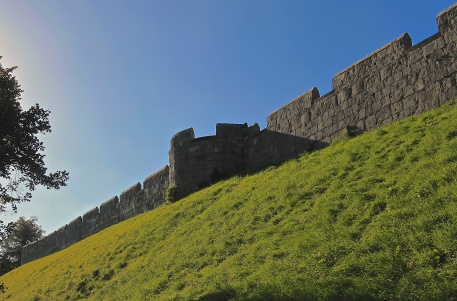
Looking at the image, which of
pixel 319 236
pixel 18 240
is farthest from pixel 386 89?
pixel 18 240

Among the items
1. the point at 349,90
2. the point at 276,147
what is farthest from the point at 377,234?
the point at 276,147

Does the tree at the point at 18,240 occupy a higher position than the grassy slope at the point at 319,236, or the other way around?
the tree at the point at 18,240

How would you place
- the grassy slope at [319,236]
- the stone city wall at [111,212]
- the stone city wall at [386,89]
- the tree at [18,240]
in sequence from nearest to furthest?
the grassy slope at [319,236] → the stone city wall at [386,89] → the stone city wall at [111,212] → the tree at [18,240]

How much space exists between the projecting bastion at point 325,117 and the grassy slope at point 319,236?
0.79 meters

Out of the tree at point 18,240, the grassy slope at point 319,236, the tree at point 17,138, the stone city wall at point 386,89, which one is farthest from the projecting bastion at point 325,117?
the tree at point 18,240

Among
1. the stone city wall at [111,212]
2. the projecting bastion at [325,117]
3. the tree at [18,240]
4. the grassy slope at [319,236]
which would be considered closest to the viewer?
the grassy slope at [319,236]

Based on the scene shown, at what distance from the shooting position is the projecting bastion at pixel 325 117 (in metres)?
11.9

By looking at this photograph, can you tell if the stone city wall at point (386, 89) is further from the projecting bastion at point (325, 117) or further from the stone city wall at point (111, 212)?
the stone city wall at point (111, 212)

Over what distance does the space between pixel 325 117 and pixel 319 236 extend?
758 centimetres

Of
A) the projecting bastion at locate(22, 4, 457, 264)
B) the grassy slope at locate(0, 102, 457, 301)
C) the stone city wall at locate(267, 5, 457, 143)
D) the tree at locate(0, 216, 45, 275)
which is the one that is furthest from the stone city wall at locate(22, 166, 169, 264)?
the tree at locate(0, 216, 45, 275)

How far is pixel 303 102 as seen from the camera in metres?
16.2

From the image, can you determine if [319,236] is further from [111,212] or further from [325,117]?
[111,212]

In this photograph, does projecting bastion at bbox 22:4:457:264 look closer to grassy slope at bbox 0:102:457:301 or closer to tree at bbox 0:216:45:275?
grassy slope at bbox 0:102:457:301

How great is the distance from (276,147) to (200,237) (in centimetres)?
623
